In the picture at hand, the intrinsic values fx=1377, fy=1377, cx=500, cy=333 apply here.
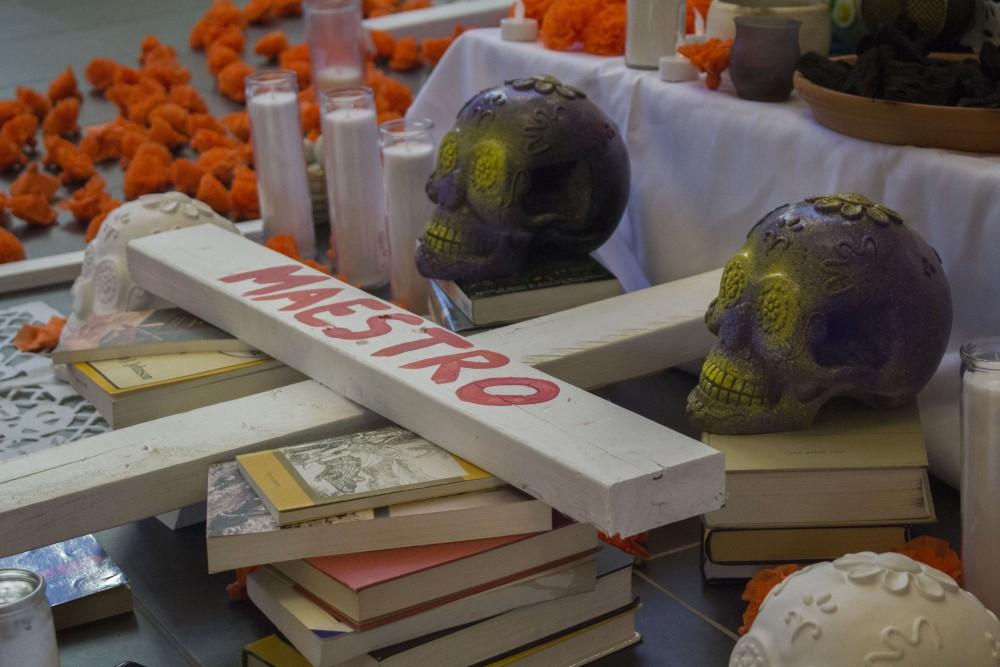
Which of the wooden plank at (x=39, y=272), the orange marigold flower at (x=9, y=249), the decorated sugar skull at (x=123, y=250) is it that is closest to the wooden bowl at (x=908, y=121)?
the decorated sugar skull at (x=123, y=250)

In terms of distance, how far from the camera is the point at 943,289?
1.37 meters

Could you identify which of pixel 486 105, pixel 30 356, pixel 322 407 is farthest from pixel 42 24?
pixel 322 407

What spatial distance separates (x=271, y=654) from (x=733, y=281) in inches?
23.2

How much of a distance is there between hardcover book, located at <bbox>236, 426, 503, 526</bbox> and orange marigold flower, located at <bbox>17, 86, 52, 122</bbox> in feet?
7.03

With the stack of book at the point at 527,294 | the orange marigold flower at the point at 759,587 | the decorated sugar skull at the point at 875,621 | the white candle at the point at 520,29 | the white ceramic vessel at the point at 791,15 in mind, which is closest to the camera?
the decorated sugar skull at the point at 875,621

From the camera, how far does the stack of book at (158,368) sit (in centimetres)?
153

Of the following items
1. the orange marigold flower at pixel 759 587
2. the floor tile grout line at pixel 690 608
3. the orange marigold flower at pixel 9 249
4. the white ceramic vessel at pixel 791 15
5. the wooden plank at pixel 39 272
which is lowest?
the floor tile grout line at pixel 690 608

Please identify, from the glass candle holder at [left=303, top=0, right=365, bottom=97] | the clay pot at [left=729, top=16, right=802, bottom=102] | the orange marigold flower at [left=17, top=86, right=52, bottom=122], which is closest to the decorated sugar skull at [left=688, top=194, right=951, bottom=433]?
the clay pot at [left=729, top=16, right=802, bottom=102]

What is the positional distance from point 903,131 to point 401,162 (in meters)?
0.78

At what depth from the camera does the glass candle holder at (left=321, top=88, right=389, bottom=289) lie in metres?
2.16

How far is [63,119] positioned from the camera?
3.11 meters

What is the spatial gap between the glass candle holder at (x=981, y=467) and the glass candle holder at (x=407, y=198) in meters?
1.02

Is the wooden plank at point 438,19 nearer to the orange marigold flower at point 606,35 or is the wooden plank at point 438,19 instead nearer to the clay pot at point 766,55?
the orange marigold flower at point 606,35

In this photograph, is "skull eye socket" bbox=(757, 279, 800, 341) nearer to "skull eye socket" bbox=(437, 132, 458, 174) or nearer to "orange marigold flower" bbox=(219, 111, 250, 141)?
"skull eye socket" bbox=(437, 132, 458, 174)
